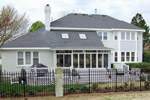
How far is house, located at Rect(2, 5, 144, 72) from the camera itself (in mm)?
15953

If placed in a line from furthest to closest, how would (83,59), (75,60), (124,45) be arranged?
(124,45), (83,59), (75,60)

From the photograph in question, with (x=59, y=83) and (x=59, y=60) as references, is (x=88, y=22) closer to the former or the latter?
(x=59, y=60)

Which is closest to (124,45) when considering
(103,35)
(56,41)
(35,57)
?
(103,35)

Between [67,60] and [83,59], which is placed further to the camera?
[83,59]

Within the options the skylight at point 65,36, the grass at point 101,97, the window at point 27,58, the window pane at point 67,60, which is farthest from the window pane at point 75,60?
the grass at point 101,97

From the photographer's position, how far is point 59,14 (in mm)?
44312

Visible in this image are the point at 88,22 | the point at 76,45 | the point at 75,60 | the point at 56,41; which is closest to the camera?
the point at 75,60

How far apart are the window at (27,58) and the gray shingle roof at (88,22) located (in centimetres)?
555

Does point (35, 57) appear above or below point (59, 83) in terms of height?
above

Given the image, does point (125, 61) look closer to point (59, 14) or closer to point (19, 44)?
point (19, 44)

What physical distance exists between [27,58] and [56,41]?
4073 millimetres

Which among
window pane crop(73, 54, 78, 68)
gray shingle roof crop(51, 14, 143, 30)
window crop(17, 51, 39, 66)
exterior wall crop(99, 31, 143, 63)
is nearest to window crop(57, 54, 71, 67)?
window pane crop(73, 54, 78, 68)

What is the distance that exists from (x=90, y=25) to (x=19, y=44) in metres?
10.4

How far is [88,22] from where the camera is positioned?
21.6 m
